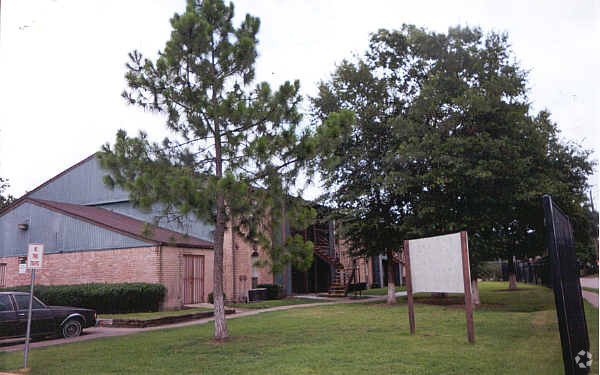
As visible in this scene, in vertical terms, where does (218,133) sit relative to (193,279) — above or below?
above

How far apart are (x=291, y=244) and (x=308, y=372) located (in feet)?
12.7

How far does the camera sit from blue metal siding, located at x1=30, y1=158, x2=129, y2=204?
26656mm

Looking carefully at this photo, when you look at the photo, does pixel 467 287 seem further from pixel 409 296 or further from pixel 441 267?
pixel 409 296

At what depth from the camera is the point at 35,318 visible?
456 inches

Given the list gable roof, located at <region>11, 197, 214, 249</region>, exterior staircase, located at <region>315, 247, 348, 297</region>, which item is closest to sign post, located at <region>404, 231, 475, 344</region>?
gable roof, located at <region>11, 197, 214, 249</region>

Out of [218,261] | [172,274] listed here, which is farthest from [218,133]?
[172,274]

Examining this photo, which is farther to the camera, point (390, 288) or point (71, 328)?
point (390, 288)

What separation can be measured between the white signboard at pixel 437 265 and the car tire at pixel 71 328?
8.83 meters

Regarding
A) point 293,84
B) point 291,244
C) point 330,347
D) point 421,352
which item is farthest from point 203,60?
point 421,352

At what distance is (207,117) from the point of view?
10.5m

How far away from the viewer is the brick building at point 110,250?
19594mm

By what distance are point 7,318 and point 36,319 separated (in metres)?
0.62

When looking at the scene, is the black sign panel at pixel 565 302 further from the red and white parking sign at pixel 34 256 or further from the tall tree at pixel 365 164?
the tall tree at pixel 365 164

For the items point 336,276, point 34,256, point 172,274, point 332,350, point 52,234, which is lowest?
point 332,350
